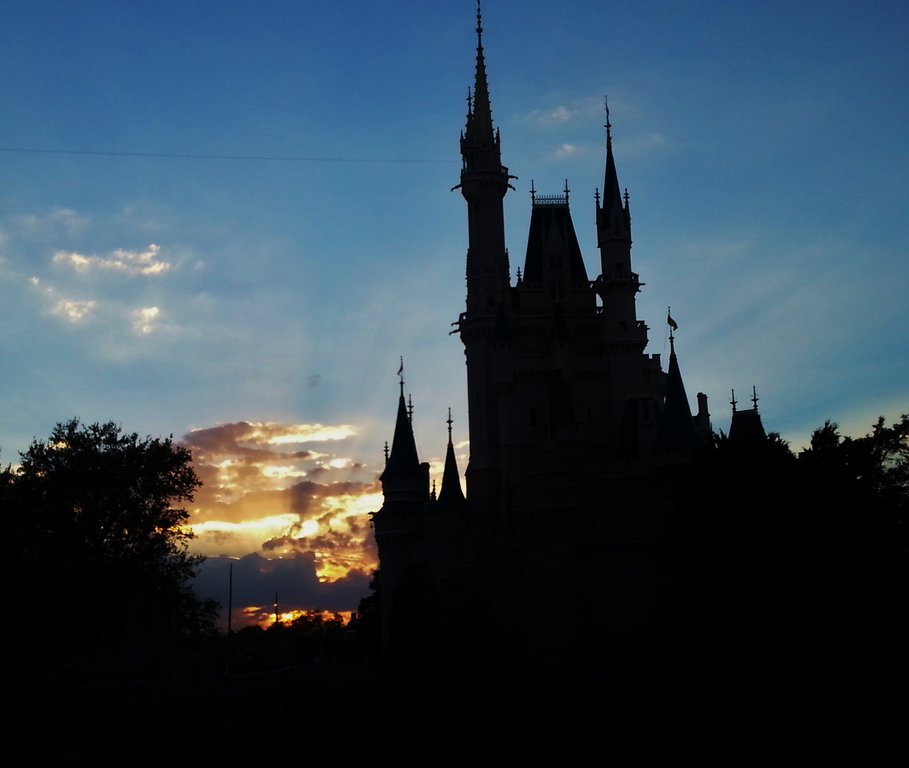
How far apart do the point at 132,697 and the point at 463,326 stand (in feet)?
84.7

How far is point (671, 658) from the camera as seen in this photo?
1922 inches

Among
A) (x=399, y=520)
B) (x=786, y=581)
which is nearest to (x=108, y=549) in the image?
(x=399, y=520)

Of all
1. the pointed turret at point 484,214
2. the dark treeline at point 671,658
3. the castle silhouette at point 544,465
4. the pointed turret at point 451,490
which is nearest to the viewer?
the dark treeline at point 671,658

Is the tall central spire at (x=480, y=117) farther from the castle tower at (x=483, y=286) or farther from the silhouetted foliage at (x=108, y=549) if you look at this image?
the silhouetted foliage at (x=108, y=549)

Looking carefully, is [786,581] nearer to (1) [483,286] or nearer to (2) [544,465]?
(2) [544,465]

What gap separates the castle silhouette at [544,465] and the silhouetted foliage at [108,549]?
1032cm

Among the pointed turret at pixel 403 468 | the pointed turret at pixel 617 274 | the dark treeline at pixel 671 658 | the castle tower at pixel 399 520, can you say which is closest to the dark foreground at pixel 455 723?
the dark treeline at pixel 671 658

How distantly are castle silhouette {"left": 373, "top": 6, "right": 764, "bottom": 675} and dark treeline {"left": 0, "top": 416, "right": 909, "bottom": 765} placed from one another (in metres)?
1.69

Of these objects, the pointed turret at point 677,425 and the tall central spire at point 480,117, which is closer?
the pointed turret at point 677,425

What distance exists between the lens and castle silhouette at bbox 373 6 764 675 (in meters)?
51.7

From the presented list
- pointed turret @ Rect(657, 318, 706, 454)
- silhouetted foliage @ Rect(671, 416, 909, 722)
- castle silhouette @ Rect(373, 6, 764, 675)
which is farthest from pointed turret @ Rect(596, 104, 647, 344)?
silhouetted foliage @ Rect(671, 416, 909, 722)

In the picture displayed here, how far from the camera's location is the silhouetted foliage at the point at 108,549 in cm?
5478

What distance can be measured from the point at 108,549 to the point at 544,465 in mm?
22363

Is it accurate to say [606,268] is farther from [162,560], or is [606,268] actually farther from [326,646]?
[326,646]
